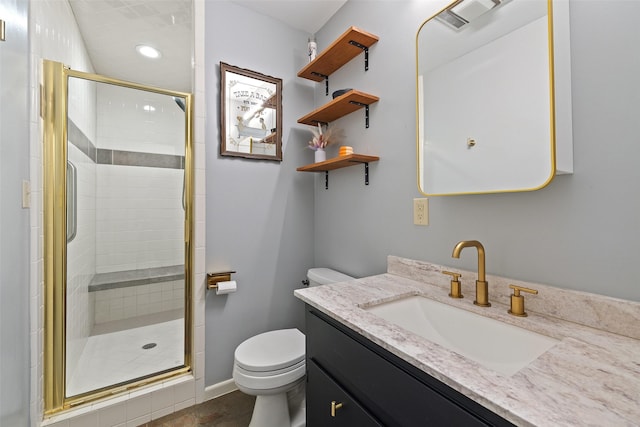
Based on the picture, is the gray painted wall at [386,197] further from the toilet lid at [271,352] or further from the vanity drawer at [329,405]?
the vanity drawer at [329,405]

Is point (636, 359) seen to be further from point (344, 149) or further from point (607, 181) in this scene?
point (344, 149)

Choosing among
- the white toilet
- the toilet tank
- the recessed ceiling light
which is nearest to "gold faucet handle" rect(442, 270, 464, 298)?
the toilet tank

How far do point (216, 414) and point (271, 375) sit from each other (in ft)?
1.93

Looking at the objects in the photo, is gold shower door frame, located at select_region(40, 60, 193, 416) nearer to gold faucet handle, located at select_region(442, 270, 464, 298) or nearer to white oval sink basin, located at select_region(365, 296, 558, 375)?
white oval sink basin, located at select_region(365, 296, 558, 375)

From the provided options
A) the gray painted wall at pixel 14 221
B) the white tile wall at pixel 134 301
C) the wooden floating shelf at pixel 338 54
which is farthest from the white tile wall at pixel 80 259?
the wooden floating shelf at pixel 338 54

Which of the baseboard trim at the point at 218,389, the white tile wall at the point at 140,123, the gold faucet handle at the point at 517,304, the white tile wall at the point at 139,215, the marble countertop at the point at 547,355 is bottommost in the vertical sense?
A: the baseboard trim at the point at 218,389

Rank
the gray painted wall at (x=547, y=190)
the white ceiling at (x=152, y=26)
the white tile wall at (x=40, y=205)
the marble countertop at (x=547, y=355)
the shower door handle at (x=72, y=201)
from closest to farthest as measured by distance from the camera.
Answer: the marble countertop at (x=547, y=355), the gray painted wall at (x=547, y=190), the white tile wall at (x=40, y=205), the shower door handle at (x=72, y=201), the white ceiling at (x=152, y=26)

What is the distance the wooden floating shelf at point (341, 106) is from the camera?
4.78 feet

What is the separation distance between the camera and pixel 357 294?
3.48ft

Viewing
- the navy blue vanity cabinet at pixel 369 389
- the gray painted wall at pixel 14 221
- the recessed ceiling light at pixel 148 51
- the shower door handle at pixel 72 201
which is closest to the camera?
the navy blue vanity cabinet at pixel 369 389

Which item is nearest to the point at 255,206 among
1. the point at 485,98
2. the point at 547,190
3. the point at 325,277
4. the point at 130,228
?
the point at 325,277

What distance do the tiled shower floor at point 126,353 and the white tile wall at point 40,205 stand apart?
13 cm

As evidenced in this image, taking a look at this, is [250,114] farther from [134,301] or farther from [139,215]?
[134,301]

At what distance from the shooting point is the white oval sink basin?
2.48ft
